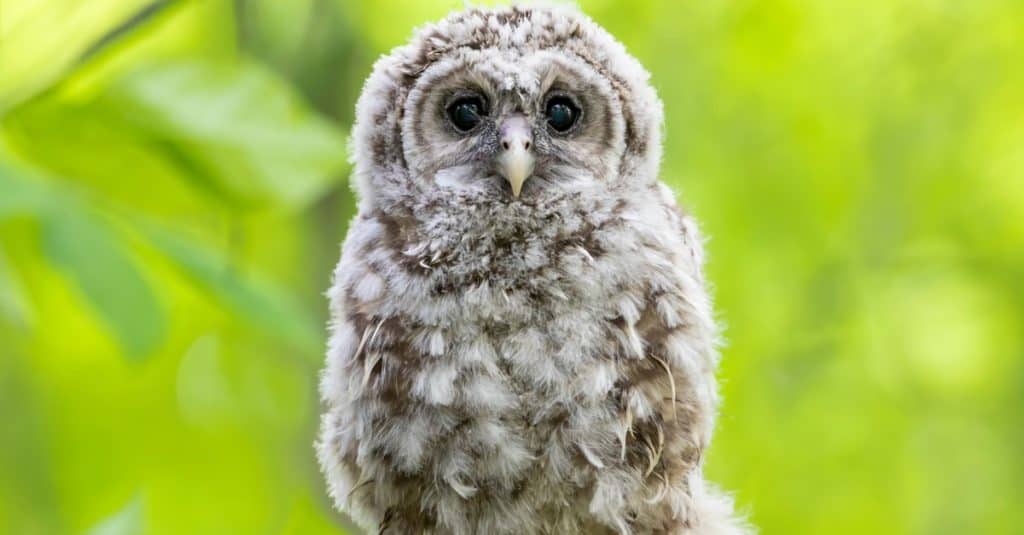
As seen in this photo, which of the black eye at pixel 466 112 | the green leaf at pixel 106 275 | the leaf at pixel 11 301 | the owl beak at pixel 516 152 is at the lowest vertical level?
the leaf at pixel 11 301

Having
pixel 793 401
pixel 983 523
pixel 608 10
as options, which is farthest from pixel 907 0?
pixel 983 523

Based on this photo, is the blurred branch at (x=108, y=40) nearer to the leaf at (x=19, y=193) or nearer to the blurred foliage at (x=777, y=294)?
the leaf at (x=19, y=193)

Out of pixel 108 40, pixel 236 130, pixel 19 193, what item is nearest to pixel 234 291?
pixel 236 130

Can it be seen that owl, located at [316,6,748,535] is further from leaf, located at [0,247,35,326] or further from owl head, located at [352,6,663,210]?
leaf, located at [0,247,35,326]

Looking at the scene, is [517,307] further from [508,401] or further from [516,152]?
[516,152]

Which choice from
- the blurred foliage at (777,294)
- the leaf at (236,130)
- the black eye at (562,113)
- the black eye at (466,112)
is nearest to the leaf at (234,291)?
the leaf at (236,130)

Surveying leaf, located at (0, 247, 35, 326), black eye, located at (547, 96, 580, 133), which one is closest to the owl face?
black eye, located at (547, 96, 580, 133)

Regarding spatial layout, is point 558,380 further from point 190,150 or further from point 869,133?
point 869,133
